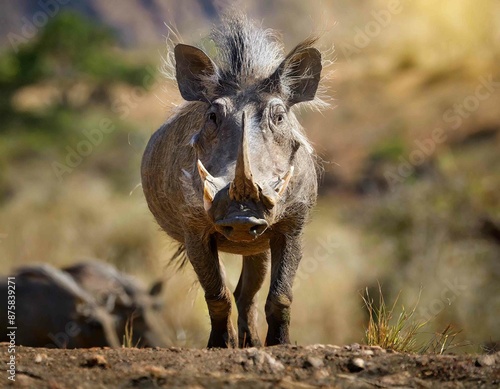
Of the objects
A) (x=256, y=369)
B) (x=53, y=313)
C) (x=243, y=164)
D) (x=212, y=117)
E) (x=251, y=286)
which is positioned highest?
(x=212, y=117)

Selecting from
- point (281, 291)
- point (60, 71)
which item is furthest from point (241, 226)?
point (60, 71)

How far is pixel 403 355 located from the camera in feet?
16.1

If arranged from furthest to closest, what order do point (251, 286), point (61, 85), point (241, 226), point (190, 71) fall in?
1. point (61, 85)
2. point (251, 286)
3. point (190, 71)
4. point (241, 226)

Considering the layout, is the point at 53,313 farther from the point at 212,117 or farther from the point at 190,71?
the point at 212,117

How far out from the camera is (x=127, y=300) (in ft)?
39.1

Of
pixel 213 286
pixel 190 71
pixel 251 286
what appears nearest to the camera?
pixel 213 286

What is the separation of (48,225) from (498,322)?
1001cm

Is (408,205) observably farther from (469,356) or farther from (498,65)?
(469,356)

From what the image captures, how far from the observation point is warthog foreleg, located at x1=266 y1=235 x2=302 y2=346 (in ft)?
19.5

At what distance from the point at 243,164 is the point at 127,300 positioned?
7.11m

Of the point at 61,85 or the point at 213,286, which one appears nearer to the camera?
the point at 213,286

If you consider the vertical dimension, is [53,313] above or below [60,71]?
below

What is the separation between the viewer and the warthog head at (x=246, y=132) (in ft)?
16.8

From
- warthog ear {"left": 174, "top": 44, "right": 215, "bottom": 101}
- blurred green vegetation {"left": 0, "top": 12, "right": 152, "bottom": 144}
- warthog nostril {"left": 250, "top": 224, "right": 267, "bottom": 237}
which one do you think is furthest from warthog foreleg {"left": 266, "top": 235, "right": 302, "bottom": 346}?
blurred green vegetation {"left": 0, "top": 12, "right": 152, "bottom": 144}
